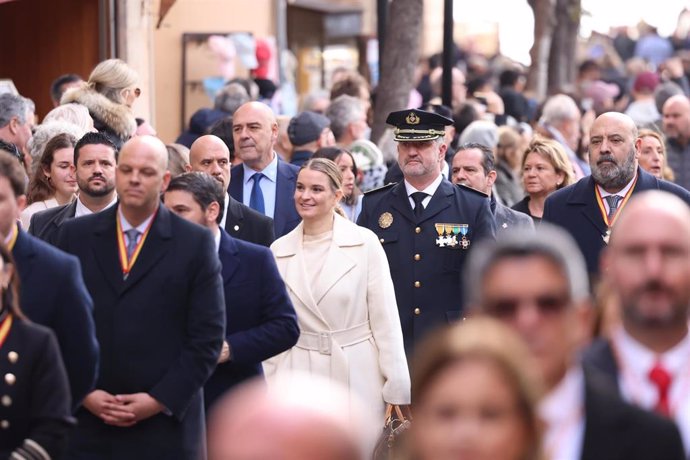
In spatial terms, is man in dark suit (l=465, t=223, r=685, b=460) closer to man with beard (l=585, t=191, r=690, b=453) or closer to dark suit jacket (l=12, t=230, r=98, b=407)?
man with beard (l=585, t=191, r=690, b=453)

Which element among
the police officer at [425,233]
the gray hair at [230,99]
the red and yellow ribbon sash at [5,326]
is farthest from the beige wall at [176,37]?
the red and yellow ribbon sash at [5,326]

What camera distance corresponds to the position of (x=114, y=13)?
17.1 m

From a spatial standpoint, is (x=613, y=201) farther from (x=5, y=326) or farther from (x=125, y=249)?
(x=5, y=326)

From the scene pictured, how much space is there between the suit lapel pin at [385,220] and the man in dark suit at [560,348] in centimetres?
610

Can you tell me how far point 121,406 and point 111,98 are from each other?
16.6ft

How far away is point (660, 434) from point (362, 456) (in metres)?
1.25

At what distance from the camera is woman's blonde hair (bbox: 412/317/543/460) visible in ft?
13.2

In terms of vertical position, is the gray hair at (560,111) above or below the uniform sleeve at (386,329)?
above

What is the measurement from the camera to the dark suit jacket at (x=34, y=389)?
6.40m

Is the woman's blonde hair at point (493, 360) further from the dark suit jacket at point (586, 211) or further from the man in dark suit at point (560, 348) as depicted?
the dark suit jacket at point (586, 211)

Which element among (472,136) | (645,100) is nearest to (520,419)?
(472,136)

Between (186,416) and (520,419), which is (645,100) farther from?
(520,419)

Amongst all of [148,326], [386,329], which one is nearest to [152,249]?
[148,326]

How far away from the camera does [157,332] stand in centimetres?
780
